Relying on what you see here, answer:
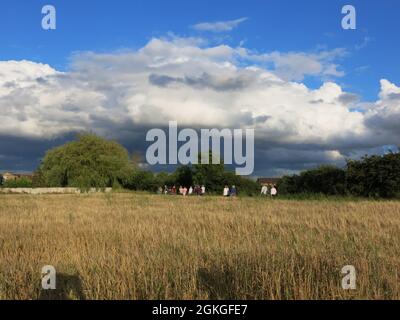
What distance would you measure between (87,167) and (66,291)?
250 ft

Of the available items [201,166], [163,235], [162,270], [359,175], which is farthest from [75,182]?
[162,270]

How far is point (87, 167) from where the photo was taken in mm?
81562

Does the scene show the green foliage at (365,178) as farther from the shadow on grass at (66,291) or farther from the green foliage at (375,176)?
the shadow on grass at (66,291)

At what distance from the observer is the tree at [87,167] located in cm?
8069

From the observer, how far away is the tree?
80688 millimetres

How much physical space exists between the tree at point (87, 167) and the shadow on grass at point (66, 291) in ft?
237

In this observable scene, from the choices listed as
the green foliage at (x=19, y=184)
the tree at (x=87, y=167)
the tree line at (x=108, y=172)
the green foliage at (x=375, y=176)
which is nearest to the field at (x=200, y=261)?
the green foliage at (x=375, y=176)

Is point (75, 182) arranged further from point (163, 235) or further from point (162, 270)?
point (162, 270)

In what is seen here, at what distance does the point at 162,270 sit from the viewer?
803 cm

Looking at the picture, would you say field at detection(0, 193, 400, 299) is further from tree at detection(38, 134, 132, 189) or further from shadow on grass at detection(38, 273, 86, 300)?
tree at detection(38, 134, 132, 189)

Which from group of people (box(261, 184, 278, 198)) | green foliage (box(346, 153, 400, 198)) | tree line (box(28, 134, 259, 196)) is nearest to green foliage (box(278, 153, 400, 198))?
green foliage (box(346, 153, 400, 198))

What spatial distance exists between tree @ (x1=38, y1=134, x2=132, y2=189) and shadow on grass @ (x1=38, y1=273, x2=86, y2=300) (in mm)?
72247

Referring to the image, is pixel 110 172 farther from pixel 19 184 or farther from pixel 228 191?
pixel 228 191
